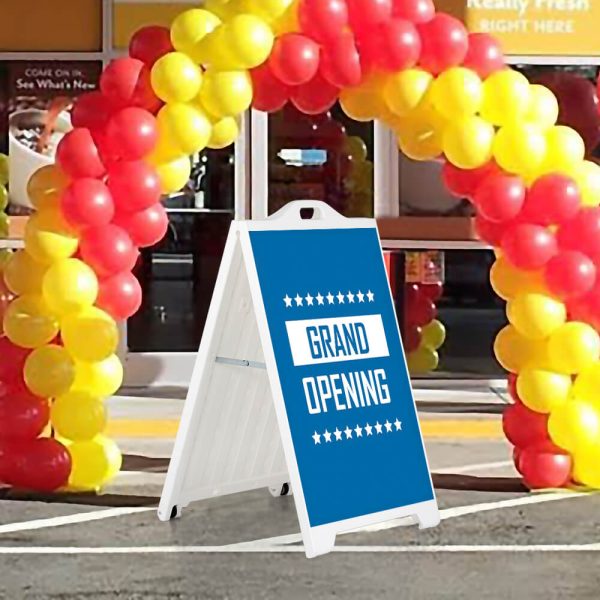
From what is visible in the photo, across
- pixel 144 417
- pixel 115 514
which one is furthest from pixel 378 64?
pixel 144 417

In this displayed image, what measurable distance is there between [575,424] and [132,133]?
2.33m

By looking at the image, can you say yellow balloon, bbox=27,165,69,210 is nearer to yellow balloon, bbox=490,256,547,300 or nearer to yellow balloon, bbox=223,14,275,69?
yellow balloon, bbox=223,14,275,69

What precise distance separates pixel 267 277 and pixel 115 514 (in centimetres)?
132

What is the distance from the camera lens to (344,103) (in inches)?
237

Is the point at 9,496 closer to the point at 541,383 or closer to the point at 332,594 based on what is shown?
the point at 332,594

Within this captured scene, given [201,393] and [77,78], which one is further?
[77,78]

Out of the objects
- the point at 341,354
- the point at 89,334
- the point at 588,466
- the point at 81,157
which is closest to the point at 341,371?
the point at 341,354

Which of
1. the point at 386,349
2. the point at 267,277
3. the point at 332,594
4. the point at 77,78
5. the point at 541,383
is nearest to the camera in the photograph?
the point at 332,594

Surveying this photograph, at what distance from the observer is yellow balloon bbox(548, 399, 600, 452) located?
5715 mm

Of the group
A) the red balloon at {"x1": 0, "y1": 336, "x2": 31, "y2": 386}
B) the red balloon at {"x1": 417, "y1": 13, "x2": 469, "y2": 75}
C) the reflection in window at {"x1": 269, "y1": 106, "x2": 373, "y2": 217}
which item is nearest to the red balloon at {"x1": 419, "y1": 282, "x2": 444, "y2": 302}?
the reflection in window at {"x1": 269, "y1": 106, "x2": 373, "y2": 217}

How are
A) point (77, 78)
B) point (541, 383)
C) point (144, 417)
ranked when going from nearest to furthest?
1. point (541, 383)
2. point (144, 417)
3. point (77, 78)

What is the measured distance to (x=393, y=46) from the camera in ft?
18.3

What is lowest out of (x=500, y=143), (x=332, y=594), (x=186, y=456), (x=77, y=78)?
(x=332, y=594)

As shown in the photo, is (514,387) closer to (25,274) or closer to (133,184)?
(133,184)
